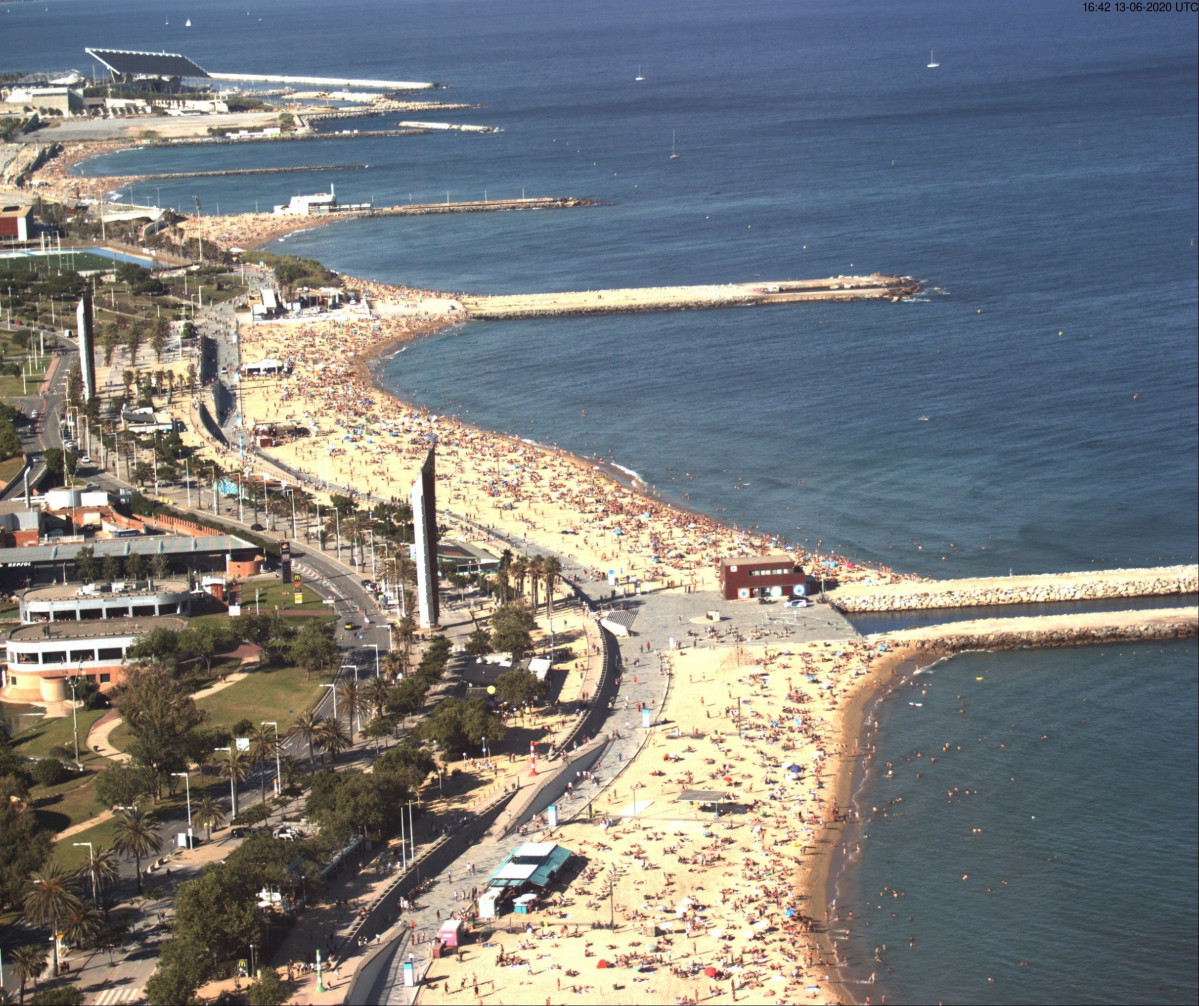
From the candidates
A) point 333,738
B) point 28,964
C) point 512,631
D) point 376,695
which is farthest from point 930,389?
point 28,964

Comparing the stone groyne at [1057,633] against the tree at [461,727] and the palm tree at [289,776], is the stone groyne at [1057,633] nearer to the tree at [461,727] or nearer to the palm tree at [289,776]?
the tree at [461,727]

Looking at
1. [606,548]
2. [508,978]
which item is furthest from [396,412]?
[508,978]

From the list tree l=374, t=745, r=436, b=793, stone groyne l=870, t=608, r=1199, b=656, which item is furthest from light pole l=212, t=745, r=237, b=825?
stone groyne l=870, t=608, r=1199, b=656

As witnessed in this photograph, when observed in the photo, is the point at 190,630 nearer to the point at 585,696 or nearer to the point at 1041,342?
the point at 585,696

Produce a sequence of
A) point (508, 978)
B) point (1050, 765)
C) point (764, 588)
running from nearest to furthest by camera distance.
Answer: point (508, 978) < point (1050, 765) < point (764, 588)

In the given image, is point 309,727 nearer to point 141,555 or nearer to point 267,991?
point 267,991

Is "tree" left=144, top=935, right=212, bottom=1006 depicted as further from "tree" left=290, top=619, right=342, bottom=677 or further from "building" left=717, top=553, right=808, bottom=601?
Answer: "building" left=717, top=553, right=808, bottom=601
